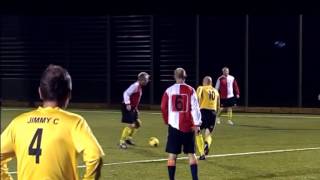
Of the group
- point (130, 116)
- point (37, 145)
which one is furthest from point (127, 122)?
point (37, 145)

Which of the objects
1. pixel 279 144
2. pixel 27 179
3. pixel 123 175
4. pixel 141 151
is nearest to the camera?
pixel 27 179

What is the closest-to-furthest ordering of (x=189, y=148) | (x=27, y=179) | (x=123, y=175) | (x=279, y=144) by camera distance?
(x=27, y=179) < (x=189, y=148) < (x=123, y=175) < (x=279, y=144)

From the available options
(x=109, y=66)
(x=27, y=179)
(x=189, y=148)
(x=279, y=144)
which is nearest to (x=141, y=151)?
(x=279, y=144)

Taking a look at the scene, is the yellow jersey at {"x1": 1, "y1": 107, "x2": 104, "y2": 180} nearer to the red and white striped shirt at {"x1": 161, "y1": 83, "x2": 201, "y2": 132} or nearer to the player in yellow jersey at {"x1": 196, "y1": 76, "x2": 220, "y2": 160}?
the red and white striped shirt at {"x1": 161, "y1": 83, "x2": 201, "y2": 132}

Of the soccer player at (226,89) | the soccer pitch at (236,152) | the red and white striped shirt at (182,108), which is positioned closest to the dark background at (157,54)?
the soccer pitch at (236,152)

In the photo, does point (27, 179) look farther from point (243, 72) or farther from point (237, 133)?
point (243, 72)

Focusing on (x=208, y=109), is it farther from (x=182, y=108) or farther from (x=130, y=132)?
(x=182, y=108)

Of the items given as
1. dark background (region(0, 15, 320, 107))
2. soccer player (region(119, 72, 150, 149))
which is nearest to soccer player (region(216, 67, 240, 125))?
dark background (region(0, 15, 320, 107))

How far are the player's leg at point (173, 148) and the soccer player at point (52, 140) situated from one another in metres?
7.13

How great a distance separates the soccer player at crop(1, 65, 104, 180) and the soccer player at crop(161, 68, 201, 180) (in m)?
7.14

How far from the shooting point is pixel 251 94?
31953mm

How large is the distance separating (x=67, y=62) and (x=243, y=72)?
9.71 meters

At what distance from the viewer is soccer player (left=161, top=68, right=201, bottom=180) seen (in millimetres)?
10977

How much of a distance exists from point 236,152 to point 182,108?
5.06 m
